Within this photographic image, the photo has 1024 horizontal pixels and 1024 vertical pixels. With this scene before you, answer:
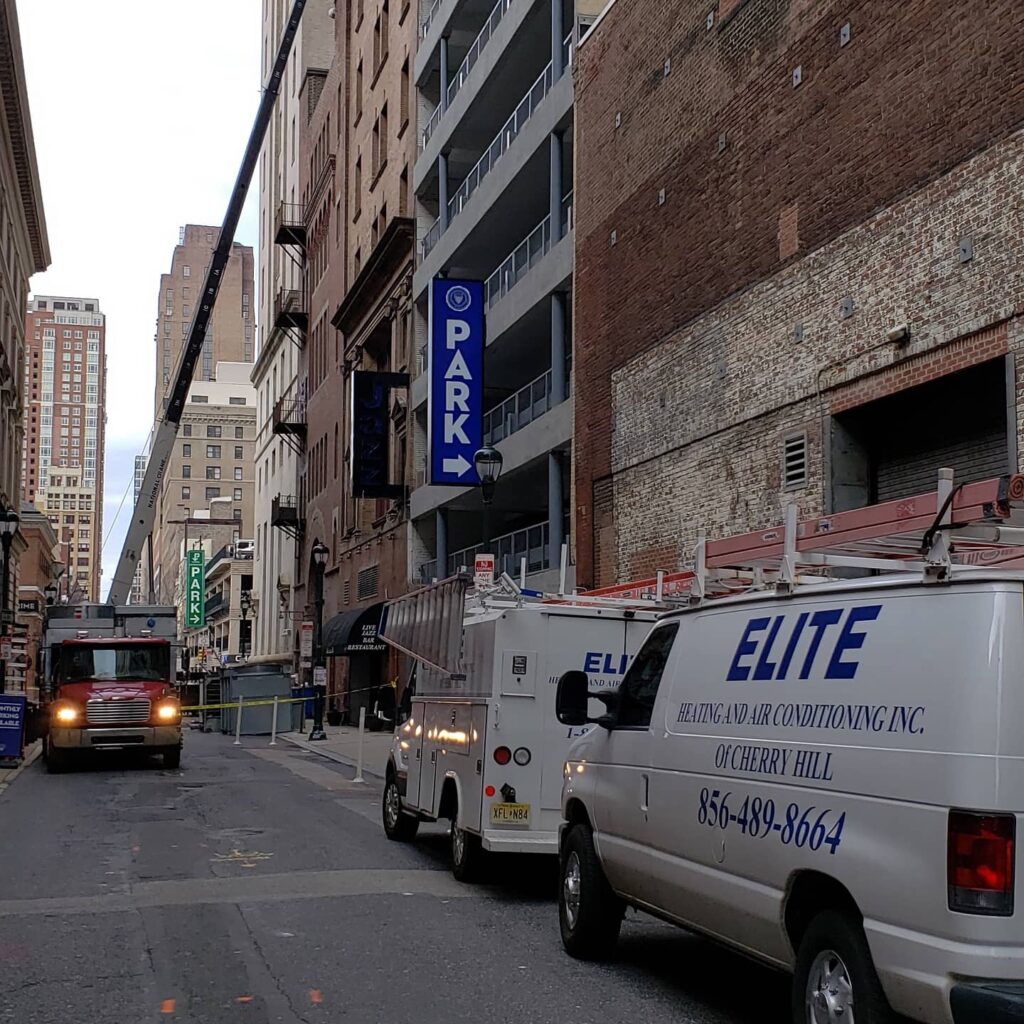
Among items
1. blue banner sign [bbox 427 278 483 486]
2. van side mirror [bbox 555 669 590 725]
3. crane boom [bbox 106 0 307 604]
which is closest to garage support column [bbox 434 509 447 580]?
blue banner sign [bbox 427 278 483 486]

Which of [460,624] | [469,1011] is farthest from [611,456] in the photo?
[469,1011]

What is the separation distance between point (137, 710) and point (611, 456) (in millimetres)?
9418

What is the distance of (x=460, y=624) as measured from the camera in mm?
12195

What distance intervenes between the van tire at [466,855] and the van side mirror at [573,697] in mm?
3199

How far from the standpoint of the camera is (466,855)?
11484 mm

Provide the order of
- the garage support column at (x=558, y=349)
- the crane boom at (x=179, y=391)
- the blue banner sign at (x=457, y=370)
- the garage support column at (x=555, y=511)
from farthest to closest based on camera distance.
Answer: the crane boom at (x=179, y=391) → the blue banner sign at (x=457, y=370) → the garage support column at (x=558, y=349) → the garage support column at (x=555, y=511)

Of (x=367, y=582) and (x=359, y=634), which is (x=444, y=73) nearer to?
(x=359, y=634)

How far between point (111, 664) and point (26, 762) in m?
4.08

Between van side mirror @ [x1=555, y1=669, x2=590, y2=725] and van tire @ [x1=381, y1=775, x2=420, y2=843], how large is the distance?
20.3 feet

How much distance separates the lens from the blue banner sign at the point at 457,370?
32.1 metres

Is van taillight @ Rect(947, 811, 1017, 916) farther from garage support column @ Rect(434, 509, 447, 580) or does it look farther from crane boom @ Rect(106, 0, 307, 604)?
crane boom @ Rect(106, 0, 307, 604)

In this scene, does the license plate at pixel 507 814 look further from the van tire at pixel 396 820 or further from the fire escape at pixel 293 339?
the fire escape at pixel 293 339

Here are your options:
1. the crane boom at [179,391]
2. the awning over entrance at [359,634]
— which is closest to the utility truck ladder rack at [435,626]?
the awning over entrance at [359,634]

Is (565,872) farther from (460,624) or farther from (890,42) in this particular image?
(890,42)
